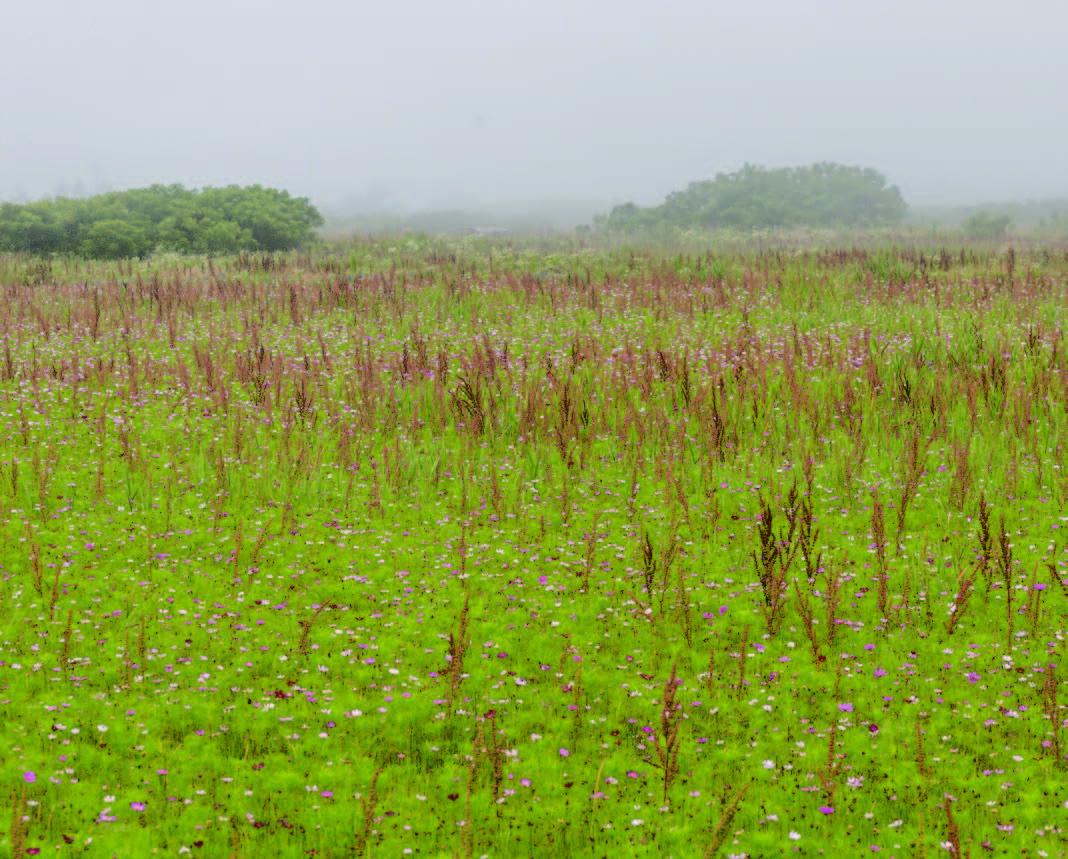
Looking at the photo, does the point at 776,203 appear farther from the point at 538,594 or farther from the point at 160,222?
the point at 538,594

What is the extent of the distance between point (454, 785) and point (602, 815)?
963mm

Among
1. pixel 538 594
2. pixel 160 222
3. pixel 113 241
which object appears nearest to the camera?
pixel 538 594

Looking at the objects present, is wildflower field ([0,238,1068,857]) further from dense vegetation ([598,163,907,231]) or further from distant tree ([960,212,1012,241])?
dense vegetation ([598,163,907,231])

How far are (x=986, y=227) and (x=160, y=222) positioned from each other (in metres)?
40.3

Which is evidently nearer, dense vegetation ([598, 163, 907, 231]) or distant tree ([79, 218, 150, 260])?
distant tree ([79, 218, 150, 260])

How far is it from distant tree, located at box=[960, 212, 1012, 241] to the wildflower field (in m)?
27.4

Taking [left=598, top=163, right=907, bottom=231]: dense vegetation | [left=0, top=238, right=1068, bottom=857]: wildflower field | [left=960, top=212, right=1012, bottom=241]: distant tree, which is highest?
[left=598, top=163, right=907, bottom=231]: dense vegetation

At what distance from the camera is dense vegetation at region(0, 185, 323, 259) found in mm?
37250

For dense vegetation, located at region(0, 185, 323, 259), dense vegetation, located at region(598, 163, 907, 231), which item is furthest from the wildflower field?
dense vegetation, located at region(598, 163, 907, 231)

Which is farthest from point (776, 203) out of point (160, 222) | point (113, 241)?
point (113, 241)

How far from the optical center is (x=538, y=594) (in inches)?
335

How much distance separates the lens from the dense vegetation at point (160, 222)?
122 ft

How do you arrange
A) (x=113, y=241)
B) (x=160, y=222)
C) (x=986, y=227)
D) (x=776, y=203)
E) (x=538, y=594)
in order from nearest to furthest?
(x=538, y=594)
(x=113, y=241)
(x=160, y=222)
(x=986, y=227)
(x=776, y=203)

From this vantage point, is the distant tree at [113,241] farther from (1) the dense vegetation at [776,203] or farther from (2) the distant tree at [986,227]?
(2) the distant tree at [986,227]
